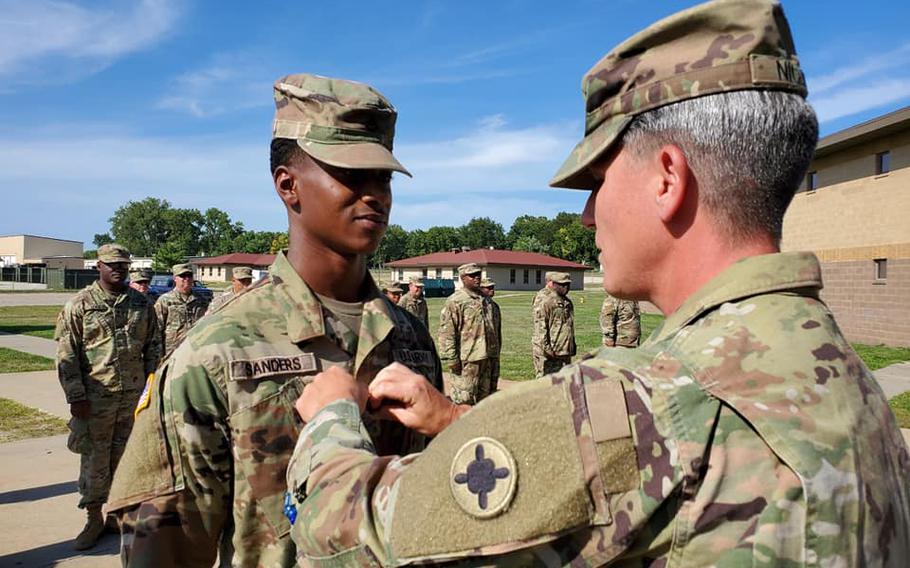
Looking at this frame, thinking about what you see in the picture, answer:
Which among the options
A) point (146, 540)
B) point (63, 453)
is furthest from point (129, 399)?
point (146, 540)

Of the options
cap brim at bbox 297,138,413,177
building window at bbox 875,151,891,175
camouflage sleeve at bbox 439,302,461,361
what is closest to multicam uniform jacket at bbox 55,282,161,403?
camouflage sleeve at bbox 439,302,461,361

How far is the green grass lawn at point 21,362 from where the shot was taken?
13.4 metres

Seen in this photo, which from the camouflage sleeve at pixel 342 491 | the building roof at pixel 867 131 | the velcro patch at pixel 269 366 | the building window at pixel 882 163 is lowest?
the camouflage sleeve at pixel 342 491

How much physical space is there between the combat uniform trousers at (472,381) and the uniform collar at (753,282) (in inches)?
386

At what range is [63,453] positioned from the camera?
7883 mm

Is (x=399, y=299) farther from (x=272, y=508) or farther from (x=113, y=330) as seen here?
(x=272, y=508)

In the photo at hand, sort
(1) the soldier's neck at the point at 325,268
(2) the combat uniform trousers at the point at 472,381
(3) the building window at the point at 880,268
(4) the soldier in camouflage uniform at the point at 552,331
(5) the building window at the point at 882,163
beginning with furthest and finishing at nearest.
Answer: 1. (5) the building window at the point at 882,163
2. (3) the building window at the point at 880,268
3. (4) the soldier in camouflage uniform at the point at 552,331
4. (2) the combat uniform trousers at the point at 472,381
5. (1) the soldier's neck at the point at 325,268

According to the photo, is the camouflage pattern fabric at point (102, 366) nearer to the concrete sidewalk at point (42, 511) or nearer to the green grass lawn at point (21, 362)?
the concrete sidewalk at point (42, 511)

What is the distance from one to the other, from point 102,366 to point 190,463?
5582 mm

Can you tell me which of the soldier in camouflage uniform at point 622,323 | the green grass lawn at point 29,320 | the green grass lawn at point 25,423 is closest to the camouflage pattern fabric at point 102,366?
the green grass lawn at point 25,423

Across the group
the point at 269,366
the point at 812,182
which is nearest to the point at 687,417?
the point at 269,366

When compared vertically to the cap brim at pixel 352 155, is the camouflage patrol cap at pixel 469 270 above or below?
below

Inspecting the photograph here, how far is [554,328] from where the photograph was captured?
1145 centimetres

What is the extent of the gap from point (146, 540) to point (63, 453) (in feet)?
24.1
